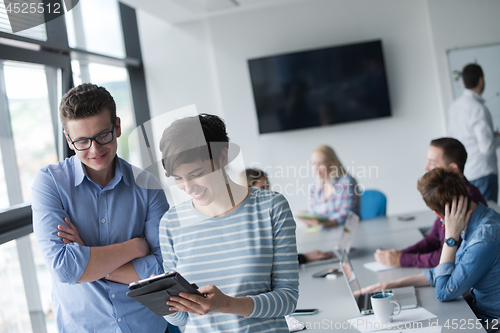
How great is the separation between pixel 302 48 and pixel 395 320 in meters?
3.81

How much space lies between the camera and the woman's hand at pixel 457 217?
1.75m

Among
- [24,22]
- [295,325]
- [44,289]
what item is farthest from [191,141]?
[44,289]

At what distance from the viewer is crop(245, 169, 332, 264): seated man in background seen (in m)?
2.46

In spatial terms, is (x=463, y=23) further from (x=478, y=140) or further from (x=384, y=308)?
(x=384, y=308)

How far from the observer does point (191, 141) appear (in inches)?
46.6

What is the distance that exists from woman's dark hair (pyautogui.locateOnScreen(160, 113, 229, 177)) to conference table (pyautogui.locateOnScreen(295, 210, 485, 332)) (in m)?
0.87

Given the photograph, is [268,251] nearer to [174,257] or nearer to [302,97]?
[174,257]

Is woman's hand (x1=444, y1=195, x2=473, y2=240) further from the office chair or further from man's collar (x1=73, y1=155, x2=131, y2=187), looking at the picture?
the office chair

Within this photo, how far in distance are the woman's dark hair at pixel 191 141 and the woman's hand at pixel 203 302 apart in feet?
1.19

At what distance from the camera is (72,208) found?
148 centimetres

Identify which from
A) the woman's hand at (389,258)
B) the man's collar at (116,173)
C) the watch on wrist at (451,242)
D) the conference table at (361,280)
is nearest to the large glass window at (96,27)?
the man's collar at (116,173)

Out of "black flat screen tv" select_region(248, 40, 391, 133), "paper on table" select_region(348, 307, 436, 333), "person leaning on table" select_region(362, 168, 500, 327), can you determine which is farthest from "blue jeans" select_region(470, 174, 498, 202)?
"paper on table" select_region(348, 307, 436, 333)

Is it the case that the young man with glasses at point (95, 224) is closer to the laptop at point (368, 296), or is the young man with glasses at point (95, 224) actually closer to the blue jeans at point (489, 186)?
the laptop at point (368, 296)

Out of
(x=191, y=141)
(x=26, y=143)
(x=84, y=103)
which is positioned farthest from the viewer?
(x=26, y=143)
